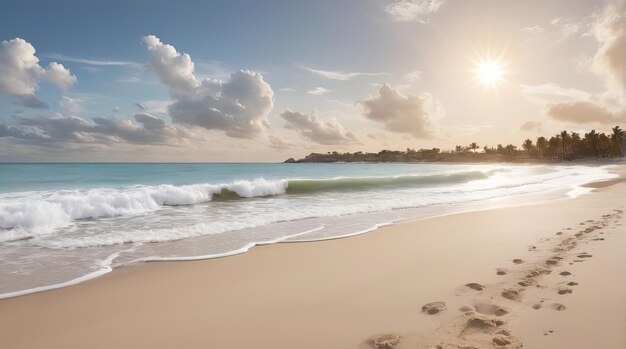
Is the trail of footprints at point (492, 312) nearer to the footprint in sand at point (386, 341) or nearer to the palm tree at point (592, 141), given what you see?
the footprint in sand at point (386, 341)

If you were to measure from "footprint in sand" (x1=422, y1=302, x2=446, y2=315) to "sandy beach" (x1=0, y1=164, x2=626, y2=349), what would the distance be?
1cm

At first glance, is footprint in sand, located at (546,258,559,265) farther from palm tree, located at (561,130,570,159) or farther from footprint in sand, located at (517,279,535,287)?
palm tree, located at (561,130,570,159)

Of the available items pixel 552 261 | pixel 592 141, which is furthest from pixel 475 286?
pixel 592 141

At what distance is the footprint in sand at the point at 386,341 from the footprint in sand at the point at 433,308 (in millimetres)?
734

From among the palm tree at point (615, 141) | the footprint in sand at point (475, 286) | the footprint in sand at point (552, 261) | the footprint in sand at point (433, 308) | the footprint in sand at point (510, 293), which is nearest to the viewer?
the footprint in sand at point (433, 308)

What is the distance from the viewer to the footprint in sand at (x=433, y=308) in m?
3.78

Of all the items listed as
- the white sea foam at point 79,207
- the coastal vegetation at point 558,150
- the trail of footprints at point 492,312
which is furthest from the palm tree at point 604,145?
the trail of footprints at point 492,312

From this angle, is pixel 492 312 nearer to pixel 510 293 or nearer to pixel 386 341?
pixel 510 293

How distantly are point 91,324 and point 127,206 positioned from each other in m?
12.4

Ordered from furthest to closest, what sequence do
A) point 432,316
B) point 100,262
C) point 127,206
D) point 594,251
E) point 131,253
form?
point 127,206 → point 131,253 → point 100,262 → point 594,251 → point 432,316

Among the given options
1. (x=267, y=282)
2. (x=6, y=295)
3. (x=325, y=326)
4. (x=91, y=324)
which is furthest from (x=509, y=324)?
(x=6, y=295)

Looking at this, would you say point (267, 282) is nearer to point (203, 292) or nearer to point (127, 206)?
point (203, 292)

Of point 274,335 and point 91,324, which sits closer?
point 274,335

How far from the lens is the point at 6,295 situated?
15.5 ft
